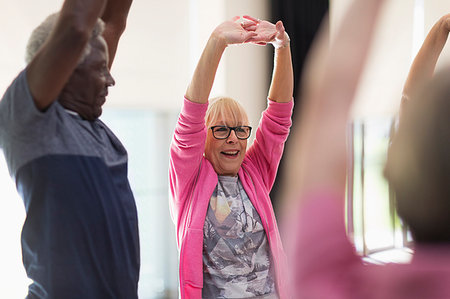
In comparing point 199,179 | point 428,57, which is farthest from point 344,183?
point 199,179

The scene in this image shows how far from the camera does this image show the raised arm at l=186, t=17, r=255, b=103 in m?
1.54

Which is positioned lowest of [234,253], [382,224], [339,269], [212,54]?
[234,253]

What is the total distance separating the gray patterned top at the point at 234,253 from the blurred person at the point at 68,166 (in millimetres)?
538

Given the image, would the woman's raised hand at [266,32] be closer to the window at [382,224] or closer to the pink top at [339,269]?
the window at [382,224]

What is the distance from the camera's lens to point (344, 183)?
1.71 ft

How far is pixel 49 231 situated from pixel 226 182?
2.74 feet

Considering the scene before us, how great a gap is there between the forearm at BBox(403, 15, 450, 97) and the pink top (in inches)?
16.2

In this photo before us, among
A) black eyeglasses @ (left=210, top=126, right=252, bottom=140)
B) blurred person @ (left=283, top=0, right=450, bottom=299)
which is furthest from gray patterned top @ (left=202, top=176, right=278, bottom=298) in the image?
blurred person @ (left=283, top=0, right=450, bottom=299)

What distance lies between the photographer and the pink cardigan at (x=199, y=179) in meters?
1.58

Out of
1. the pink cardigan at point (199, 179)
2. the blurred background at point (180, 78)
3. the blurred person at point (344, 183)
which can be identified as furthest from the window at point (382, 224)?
the blurred background at point (180, 78)

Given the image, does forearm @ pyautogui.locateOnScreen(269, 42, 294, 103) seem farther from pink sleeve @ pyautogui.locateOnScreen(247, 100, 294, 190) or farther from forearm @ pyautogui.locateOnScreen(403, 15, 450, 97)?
forearm @ pyautogui.locateOnScreen(403, 15, 450, 97)

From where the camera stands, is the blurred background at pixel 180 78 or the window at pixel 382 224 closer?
the window at pixel 382 224

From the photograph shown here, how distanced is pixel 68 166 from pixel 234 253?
784mm

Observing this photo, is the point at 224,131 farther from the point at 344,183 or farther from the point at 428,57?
the point at 344,183
